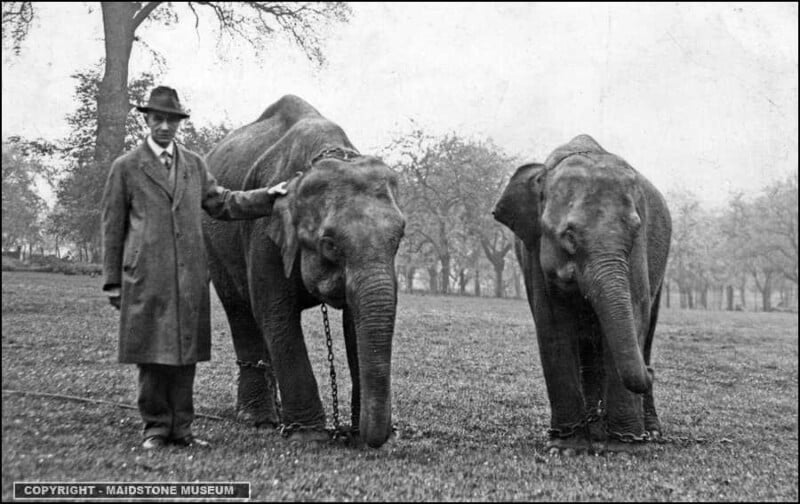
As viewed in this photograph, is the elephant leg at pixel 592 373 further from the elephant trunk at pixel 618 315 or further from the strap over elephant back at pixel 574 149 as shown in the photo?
the strap over elephant back at pixel 574 149

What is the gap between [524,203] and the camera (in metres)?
8.64

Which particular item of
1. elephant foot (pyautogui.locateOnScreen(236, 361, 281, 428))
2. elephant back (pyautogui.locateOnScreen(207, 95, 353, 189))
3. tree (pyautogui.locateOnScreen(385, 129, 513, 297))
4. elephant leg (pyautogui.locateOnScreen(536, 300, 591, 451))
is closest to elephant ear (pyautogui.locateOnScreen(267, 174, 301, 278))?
elephant back (pyautogui.locateOnScreen(207, 95, 353, 189))

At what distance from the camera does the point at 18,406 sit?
209 inches

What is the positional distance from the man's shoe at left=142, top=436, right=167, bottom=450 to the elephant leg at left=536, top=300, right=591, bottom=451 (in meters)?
3.70

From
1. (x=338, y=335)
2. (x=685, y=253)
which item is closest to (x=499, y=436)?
(x=338, y=335)

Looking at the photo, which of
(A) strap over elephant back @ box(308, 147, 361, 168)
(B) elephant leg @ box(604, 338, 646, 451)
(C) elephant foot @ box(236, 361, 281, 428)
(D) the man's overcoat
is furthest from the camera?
(C) elephant foot @ box(236, 361, 281, 428)

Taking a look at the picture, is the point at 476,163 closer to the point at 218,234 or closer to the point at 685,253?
the point at 685,253

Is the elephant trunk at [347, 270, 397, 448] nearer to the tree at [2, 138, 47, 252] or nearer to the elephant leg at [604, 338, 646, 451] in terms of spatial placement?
the elephant leg at [604, 338, 646, 451]

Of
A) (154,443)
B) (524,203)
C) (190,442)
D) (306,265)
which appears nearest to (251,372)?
(306,265)

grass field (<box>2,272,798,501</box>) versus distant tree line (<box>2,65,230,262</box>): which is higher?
distant tree line (<box>2,65,230,262</box>)

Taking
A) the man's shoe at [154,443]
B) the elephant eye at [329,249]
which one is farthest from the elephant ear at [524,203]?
the man's shoe at [154,443]

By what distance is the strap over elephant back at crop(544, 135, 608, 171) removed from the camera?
8391 millimetres

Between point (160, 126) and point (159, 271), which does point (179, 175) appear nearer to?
point (160, 126)

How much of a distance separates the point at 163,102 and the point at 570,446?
16.2ft
